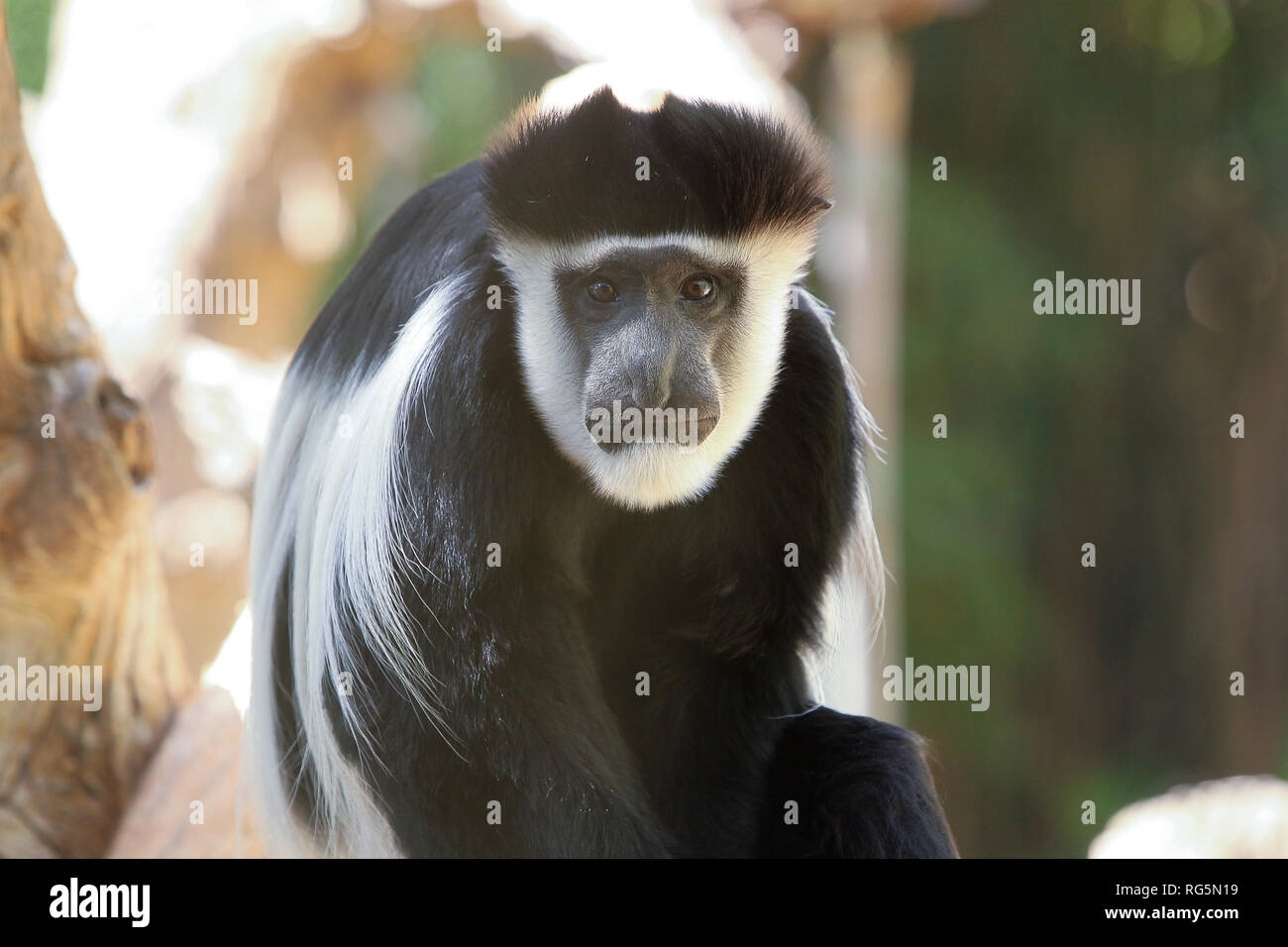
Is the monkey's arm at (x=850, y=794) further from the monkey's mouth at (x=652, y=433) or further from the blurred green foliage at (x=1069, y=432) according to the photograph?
the blurred green foliage at (x=1069, y=432)

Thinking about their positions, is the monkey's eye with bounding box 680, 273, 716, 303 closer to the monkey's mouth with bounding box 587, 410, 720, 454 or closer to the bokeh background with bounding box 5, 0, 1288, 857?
the monkey's mouth with bounding box 587, 410, 720, 454

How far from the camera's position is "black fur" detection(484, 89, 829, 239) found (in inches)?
69.7

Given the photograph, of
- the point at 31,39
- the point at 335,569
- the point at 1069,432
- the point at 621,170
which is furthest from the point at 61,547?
the point at 1069,432

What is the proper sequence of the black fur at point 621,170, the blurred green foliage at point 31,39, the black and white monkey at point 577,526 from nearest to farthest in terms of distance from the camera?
the black and white monkey at point 577,526 < the black fur at point 621,170 < the blurred green foliage at point 31,39

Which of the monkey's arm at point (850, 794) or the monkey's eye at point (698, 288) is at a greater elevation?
the monkey's eye at point (698, 288)

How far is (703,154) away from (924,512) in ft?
15.3

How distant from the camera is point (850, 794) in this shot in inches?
74.2

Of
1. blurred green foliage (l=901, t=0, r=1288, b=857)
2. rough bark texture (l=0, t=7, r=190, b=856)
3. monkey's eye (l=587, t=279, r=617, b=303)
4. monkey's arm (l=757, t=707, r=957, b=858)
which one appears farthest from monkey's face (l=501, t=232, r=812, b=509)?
blurred green foliage (l=901, t=0, r=1288, b=857)

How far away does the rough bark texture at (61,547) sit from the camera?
206cm

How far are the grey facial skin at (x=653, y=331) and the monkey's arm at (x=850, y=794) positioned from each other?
0.57m

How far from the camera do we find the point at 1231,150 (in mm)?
5887

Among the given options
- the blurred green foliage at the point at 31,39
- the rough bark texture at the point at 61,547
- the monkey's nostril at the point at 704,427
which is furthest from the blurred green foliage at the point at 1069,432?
the monkey's nostril at the point at 704,427

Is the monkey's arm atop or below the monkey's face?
below

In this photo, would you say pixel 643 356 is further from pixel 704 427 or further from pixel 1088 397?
pixel 1088 397
